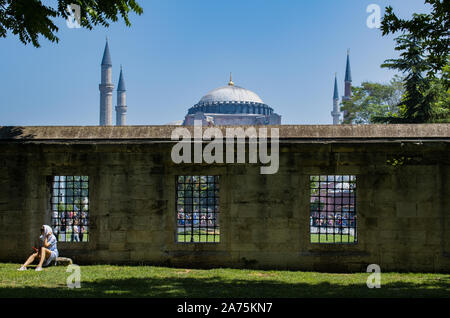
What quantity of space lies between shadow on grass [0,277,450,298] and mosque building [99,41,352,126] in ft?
305

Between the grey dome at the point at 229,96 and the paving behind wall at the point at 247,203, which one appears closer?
the paving behind wall at the point at 247,203

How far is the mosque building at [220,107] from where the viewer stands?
103438 millimetres

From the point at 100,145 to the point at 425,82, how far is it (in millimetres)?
21271

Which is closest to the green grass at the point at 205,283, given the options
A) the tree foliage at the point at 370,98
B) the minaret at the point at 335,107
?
the tree foliage at the point at 370,98

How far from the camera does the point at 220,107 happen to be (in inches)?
4218

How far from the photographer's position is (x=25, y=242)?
A: 1035cm

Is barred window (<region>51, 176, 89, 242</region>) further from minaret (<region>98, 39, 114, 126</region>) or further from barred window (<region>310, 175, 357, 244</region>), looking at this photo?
minaret (<region>98, 39, 114, 126</region>)

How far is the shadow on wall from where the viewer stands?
1036cm

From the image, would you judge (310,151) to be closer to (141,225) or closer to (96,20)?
(141,225)

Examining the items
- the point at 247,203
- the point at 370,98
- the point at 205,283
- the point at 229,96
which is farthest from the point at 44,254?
the point at 229,96

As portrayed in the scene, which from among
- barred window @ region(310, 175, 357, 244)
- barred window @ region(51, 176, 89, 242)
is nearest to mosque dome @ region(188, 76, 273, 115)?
barred window @ region(310, 175, 357, 244)

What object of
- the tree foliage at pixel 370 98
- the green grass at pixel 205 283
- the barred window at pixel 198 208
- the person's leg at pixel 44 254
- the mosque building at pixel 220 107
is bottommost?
the green grass at pixel 205 283

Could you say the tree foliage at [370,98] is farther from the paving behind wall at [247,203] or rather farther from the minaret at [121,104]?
the minaret at [121,104]

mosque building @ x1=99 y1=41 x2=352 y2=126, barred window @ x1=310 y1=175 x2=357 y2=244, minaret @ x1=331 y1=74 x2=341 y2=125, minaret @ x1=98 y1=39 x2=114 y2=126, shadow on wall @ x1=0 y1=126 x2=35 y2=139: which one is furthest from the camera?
minaret @ x1=331 y1=74 x2=341 y2=125
